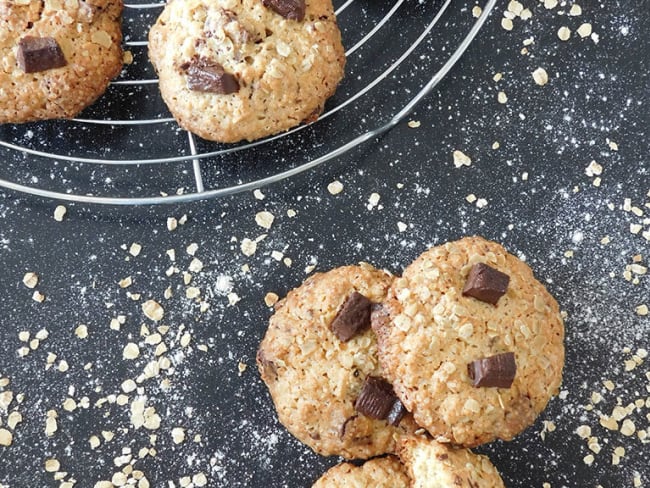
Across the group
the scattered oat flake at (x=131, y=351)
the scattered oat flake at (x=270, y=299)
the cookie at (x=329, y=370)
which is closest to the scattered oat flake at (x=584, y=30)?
the cookie at (x=329, y=370)

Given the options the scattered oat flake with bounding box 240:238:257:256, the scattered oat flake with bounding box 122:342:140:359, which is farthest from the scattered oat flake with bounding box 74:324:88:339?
the scattered oat flake with bounding box 240:238:257:256

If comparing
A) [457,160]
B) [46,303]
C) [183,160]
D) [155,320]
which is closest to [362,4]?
[457,160]

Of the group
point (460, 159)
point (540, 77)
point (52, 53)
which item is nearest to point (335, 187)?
point (460, 159)

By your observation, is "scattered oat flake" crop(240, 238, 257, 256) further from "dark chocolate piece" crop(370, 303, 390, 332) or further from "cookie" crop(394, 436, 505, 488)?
"cookie" crop(394, 436, 505, 488)

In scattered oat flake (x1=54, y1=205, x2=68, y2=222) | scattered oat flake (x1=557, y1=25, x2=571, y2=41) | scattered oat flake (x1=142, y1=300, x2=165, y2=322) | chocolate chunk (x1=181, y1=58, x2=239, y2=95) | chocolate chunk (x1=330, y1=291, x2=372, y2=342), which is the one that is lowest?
scattered oat flake (x1=142, y1=300, x2=165, y2=322)

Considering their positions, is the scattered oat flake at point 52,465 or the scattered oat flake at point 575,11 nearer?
the scattered oat flake at point 52,465

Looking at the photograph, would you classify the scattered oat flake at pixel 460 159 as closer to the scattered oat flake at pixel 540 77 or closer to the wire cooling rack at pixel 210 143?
the wire cooling rack at pixel 210 143

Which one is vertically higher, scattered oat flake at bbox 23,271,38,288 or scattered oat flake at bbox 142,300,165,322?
scattered oat flake at bbox 142,300,165,322

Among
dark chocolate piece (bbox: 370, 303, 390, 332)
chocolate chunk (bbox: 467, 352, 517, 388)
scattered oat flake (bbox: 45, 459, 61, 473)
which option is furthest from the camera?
scattered oat flake (bbox: 45, 459, 61, 473)
